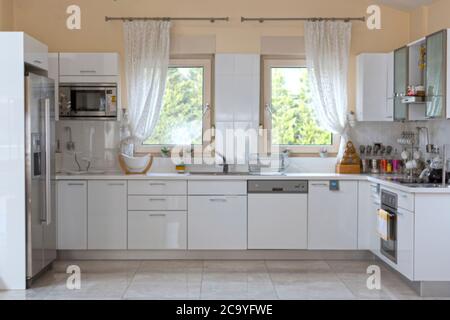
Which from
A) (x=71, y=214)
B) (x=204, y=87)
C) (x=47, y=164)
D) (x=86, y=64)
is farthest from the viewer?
(x=204, y=87)

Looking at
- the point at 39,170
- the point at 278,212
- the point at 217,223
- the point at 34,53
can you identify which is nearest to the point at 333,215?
the point at 278,212

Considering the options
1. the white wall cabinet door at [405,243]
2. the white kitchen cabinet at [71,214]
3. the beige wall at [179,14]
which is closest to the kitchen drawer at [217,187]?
the white kitchen cabinet at [71,214]

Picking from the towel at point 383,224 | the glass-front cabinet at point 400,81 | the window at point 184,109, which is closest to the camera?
the towel at point 383,224

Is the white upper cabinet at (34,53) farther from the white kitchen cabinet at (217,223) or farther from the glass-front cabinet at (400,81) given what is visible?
the glass-front cabinet at (400,81)

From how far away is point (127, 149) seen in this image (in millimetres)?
6871

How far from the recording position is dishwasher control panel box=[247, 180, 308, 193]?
6398 mm

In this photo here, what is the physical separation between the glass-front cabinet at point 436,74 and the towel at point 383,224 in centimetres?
97

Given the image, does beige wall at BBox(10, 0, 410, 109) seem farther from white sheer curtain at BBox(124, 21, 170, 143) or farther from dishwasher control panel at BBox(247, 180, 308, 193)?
dishwasher control panel at BBox(247, 180, 308, 193)

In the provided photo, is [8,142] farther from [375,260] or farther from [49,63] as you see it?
[375,260]

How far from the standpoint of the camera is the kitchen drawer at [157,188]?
6.38 meters

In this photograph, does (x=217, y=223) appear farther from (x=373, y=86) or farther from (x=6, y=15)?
(x=6, y=15)

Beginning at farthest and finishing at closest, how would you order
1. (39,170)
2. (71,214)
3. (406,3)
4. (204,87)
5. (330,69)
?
(204,87) < (330,69) < (406,3) < (71,214) < (39,170)

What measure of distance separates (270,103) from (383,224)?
206 centimetres

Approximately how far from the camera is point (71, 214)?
6.36m
